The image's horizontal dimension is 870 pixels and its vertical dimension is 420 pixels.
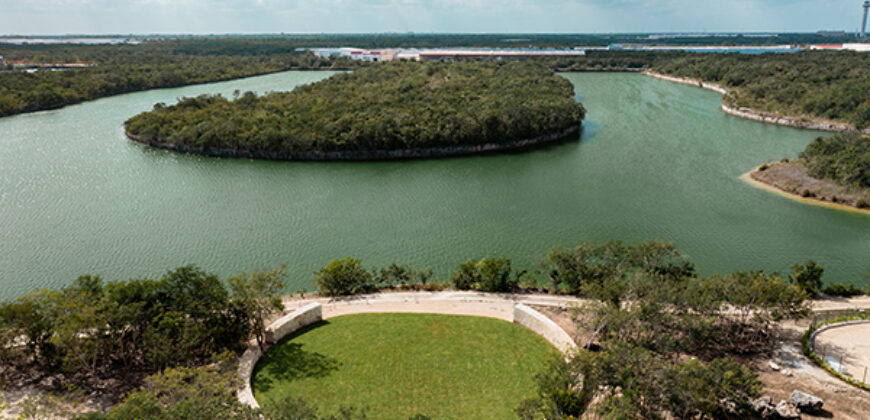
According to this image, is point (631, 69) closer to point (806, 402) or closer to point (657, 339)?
point (657, 339)

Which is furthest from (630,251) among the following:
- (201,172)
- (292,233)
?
(201,172)

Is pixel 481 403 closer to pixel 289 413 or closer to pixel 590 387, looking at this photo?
pixel 590 387

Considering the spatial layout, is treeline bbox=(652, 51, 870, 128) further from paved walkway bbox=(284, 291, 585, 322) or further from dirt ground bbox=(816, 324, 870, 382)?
paved walkway bbox=(284, 291, 585, 322)

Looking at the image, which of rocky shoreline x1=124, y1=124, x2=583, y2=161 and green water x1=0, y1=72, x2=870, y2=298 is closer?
green water x1=0, y1=72, x2=870, y2=298

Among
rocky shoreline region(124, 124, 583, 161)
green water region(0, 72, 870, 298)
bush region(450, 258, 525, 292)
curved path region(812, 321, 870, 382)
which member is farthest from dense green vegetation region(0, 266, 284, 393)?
rocky shoreline region(124, 124, 583, 161)

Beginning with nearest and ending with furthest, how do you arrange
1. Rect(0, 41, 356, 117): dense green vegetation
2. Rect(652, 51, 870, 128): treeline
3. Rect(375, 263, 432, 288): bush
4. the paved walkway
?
1. the paved walkway
2. Rect(375, 263, 432, 288): bush
3. Rect(652, 51, 870, 128): treeline
4. Rect(0, 41, 356, 117): dense green vegetation
